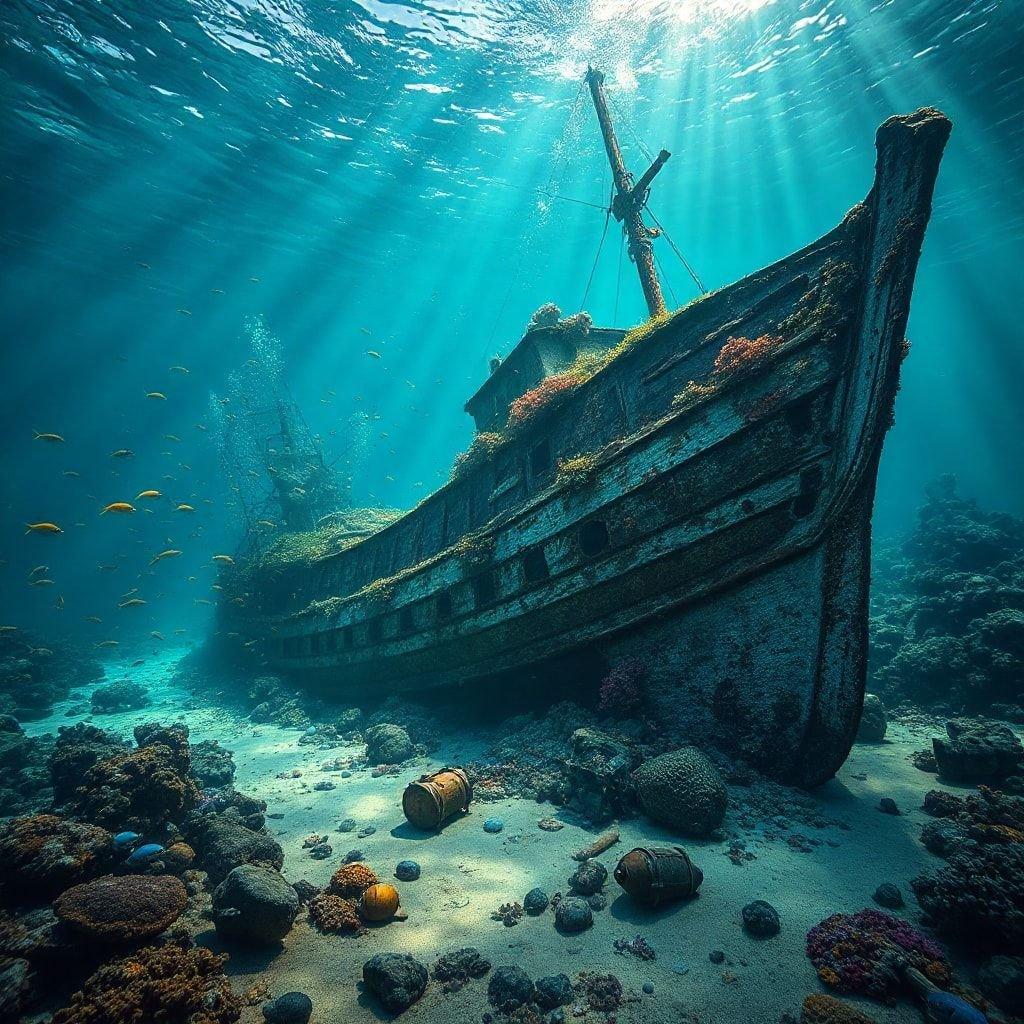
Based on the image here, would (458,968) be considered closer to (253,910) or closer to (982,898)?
(253,910)

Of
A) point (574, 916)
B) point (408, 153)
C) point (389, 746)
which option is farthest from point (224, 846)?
point (408, 153)

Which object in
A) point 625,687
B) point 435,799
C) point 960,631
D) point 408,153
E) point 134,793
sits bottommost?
point 435,799

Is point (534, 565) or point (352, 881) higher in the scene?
point (534, 565)

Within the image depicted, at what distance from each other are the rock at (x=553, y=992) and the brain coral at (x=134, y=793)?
5.61 metres

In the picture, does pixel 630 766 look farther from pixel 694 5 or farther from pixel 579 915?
pixel 694 5

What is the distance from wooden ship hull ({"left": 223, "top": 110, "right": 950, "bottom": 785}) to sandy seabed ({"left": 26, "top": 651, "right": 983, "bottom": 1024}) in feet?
4.31

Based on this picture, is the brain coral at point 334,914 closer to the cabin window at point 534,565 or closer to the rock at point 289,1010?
the rock at point 289,1010

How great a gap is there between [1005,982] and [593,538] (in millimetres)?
5955

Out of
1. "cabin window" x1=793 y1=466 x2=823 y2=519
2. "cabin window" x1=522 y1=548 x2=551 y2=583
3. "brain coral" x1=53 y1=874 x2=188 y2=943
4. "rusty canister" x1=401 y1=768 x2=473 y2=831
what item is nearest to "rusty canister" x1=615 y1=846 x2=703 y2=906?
"rusty canister" x1=401 y1=768 x2=473 y2=831

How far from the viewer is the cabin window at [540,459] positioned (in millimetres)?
9742

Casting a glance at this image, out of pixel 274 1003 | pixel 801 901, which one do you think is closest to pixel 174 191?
pixel 274 1003

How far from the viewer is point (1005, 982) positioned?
2957 mm

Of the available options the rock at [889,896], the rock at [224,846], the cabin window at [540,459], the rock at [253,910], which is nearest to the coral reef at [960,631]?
the rock at [889,896]

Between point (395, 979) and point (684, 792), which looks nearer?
point (395, 979)
